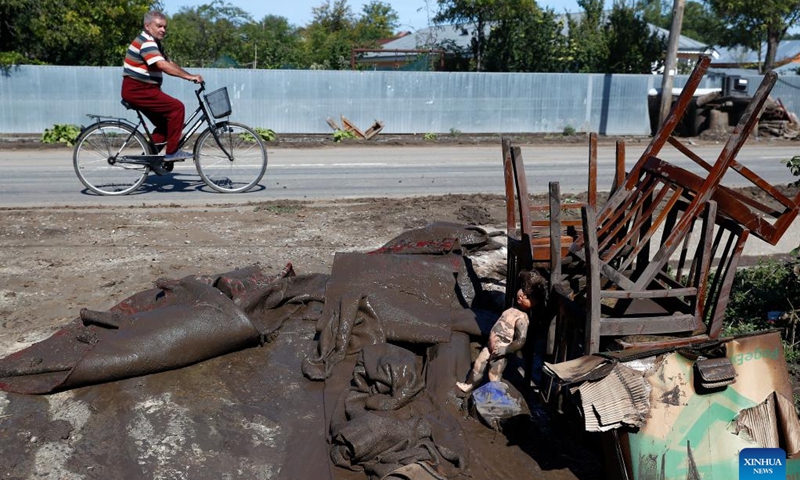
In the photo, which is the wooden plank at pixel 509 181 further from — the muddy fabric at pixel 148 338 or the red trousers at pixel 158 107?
the red trousers at pixel 158 107

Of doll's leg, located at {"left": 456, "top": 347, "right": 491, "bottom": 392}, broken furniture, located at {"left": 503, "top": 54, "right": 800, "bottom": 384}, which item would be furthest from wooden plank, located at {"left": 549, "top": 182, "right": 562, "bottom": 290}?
doll's leg, located at {"left": 456, "top": 347, "right": 491, "bottom": 392}

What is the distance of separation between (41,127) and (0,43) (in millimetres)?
3946

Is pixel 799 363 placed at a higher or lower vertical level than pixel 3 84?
lower

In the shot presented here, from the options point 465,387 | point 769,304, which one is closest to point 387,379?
point 465,387

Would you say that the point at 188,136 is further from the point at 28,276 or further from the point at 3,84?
the point at 3,84

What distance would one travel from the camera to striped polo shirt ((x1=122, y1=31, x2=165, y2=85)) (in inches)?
367

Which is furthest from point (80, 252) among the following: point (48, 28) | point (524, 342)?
point (48, 28)

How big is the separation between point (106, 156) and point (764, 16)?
29.8 meters

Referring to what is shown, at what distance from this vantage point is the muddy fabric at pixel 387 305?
4.84 metres

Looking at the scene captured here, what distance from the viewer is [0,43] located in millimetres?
21609

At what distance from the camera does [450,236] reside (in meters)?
6.50

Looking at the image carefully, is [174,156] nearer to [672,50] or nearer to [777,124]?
[672,50]

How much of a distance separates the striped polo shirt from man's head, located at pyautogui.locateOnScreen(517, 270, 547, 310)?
639cm

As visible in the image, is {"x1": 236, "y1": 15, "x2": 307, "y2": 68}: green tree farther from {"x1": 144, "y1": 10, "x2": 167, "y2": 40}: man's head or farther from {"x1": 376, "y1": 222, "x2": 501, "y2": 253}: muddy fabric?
{"x1": 376, "y1": 222, "x2": 501, "y2": 253}: muddy fabric
